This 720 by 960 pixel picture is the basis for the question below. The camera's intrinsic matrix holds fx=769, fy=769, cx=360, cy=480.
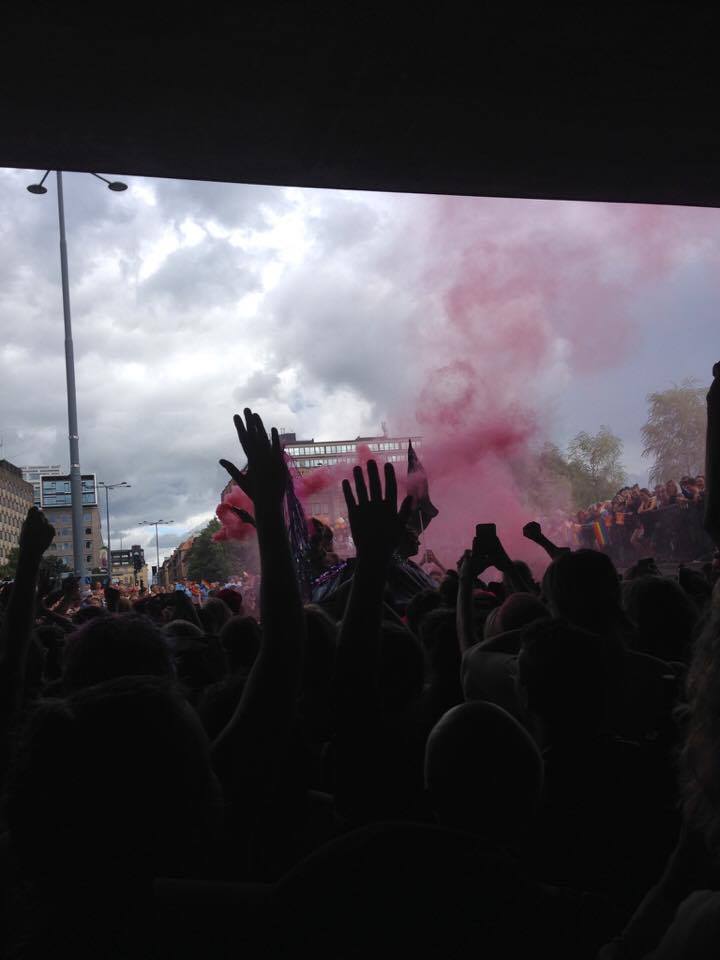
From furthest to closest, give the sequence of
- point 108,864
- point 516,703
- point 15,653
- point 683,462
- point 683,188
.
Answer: point 683,462, point 683,188, point 516,703, point 15,653, point 108,864

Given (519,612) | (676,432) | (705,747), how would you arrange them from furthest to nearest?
(676,432) → (519,612) → (705,747)

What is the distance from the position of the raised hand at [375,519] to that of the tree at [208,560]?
42.2 meters

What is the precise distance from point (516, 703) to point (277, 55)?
5.07 metres

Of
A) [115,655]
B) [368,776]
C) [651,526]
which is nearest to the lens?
[368,776]

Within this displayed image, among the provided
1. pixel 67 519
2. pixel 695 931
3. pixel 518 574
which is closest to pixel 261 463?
pixel 695 931

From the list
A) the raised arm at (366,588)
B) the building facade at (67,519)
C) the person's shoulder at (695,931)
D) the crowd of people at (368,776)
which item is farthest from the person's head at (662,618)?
the building facade at (67,519)

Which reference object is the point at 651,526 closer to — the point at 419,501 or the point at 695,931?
the point at 419,501

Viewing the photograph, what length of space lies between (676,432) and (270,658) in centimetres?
3481

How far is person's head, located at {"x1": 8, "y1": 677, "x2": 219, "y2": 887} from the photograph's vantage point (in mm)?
1138

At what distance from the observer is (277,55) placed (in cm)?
562

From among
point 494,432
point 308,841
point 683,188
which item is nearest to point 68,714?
point 308,841

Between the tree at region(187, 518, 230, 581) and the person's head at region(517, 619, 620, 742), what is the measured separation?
139ft

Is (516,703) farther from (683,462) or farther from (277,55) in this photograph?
(683,462)

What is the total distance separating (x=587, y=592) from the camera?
2.64m
